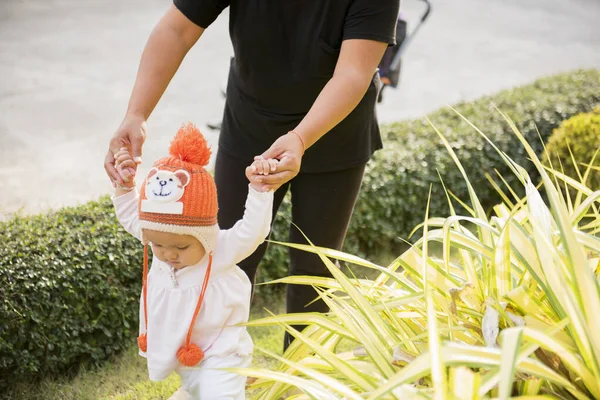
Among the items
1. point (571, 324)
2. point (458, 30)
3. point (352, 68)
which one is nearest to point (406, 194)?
point (352, 68)

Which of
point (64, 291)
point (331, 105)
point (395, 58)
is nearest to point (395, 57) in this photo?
point (395, 58)

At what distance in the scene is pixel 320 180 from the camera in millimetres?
2492

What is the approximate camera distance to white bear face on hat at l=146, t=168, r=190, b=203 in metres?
1.95

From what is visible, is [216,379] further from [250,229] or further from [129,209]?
[129,209]

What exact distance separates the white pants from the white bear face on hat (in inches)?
19.9

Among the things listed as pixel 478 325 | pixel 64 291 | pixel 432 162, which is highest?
pixel 478 325

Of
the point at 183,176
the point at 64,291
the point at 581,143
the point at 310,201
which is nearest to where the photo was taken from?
the point at 183,176

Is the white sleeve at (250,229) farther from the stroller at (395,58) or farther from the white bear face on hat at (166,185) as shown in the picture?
the stroller at (395,58)

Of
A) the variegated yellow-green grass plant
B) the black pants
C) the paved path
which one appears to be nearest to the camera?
the variegated yellow-green grass plant

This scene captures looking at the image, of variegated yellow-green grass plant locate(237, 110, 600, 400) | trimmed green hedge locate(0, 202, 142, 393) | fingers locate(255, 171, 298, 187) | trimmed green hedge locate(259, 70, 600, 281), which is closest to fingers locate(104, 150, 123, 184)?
fingers locate(255, 171, 298, 187)

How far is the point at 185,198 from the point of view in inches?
77.5

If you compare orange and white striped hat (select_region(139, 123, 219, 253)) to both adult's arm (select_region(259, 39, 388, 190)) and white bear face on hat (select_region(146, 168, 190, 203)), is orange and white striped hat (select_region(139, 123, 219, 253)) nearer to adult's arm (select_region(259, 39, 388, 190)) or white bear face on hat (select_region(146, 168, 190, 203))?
white bear face on hat (select_region(146, 168, 190, 203))

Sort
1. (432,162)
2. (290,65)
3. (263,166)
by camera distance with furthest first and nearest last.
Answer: (432,162)
(290,65)
(263,166)

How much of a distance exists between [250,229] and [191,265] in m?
0.22
